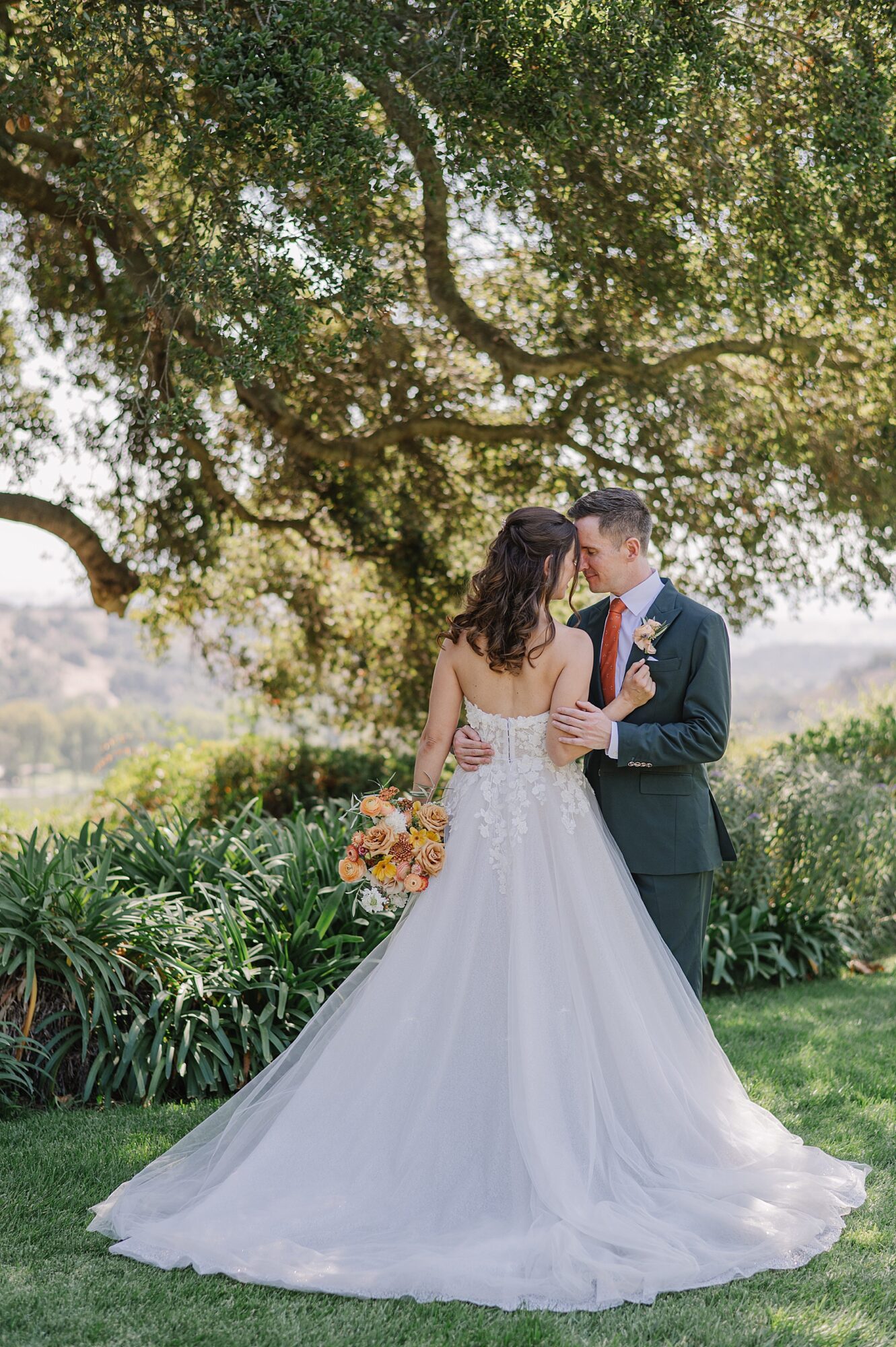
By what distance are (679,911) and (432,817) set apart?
103 centimetres

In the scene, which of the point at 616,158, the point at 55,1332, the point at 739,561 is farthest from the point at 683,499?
the point at 55,1332

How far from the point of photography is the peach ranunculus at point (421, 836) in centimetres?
359

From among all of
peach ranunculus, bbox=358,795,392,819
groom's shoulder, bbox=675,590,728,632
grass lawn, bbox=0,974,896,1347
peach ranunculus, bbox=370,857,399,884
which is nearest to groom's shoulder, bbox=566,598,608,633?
groom's shoulder, bbox=675,590,728,632

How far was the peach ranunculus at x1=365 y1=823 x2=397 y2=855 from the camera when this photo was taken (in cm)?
360

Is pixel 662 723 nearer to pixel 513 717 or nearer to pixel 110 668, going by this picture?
pixel 513 717

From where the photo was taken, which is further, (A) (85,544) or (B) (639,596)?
(A) (85,544)

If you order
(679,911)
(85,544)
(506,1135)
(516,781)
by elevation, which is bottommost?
(506,1135)

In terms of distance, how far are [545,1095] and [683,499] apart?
18.2 feet

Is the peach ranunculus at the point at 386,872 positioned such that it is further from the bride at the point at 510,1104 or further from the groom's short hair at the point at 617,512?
the groom's short hair at the point at 617,512

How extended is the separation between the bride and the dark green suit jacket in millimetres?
156

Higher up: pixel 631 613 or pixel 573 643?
pixel 631 613

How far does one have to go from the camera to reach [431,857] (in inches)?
141

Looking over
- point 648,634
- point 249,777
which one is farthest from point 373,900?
point 249,777

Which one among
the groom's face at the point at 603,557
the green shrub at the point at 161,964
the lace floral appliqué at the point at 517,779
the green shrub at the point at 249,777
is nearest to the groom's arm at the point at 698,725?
the lace floral appliqué at the point at 517,779
